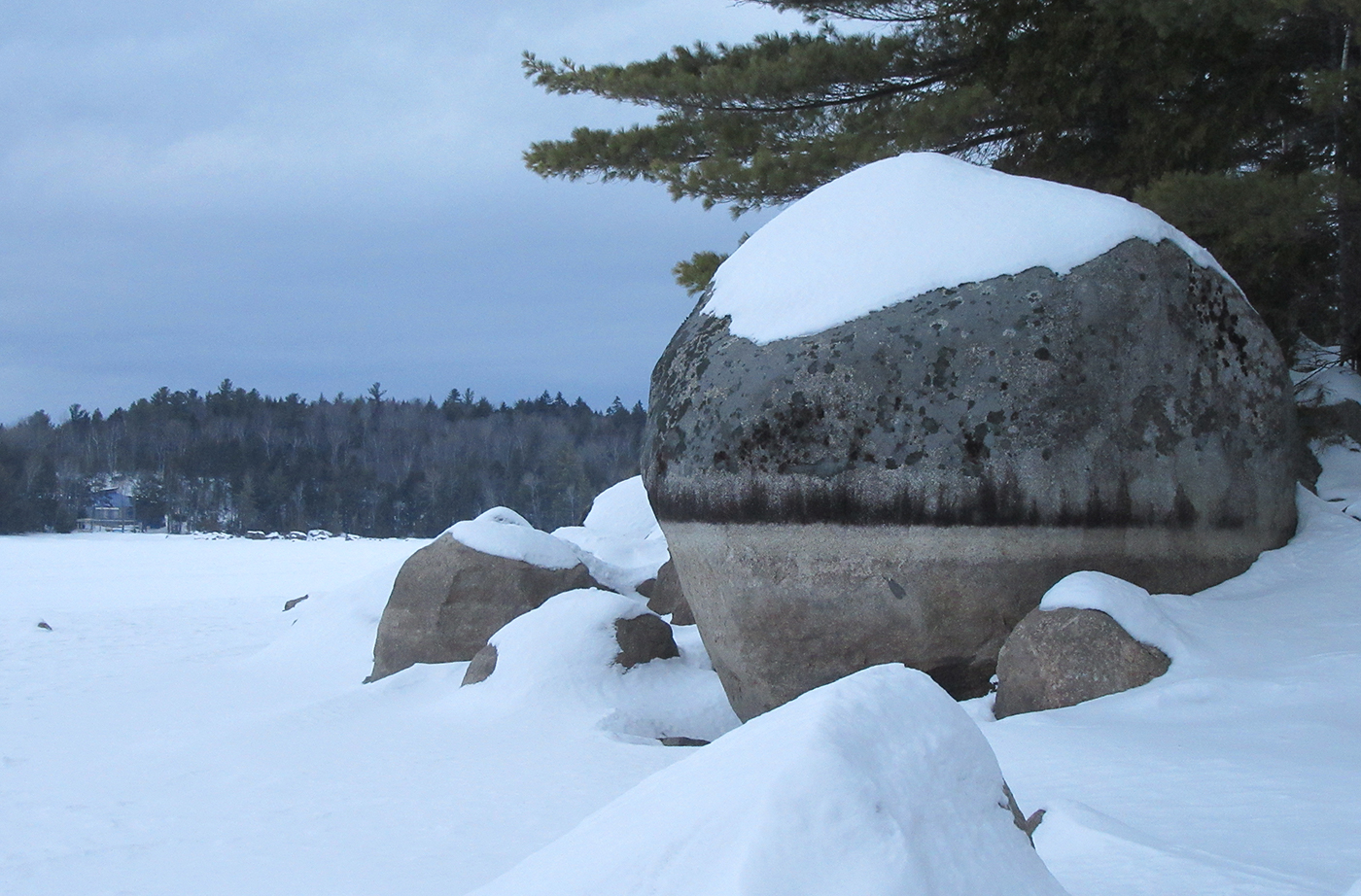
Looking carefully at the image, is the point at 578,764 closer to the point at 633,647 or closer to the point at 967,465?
the point at 633,647

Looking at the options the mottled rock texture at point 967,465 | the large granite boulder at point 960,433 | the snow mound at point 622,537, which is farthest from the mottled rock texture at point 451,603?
the mottled rock texture at point 967,465

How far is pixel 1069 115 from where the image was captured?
24.6 ft

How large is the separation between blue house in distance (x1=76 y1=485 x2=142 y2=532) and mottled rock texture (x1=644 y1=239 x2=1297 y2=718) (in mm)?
35104

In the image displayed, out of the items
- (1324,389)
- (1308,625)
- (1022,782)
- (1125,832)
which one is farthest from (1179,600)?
(1324,389)

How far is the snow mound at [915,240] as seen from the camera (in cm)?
452

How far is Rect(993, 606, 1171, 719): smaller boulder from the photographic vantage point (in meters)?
3.77

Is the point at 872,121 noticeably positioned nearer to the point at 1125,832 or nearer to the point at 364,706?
the point at 364,706

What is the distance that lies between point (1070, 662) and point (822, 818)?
2.66 metres

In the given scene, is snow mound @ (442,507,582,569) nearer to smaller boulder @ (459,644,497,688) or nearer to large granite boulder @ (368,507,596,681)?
large granite boulder @ (368,507,596,681)

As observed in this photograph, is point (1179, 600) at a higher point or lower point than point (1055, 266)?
lower

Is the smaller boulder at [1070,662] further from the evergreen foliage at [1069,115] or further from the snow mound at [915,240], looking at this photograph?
the evergreen foliage at [1069,115]

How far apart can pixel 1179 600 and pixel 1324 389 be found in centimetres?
283

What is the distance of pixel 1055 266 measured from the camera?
176 inches

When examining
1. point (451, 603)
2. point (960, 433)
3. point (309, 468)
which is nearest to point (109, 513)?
point (309, 468)
